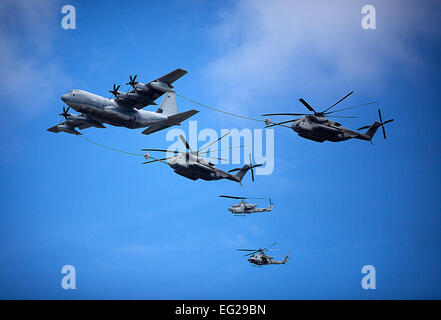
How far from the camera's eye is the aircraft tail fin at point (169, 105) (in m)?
49.7

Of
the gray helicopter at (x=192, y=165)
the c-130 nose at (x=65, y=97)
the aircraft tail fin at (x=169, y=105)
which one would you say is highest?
the aircraft tail fin at (x=169, y=105)

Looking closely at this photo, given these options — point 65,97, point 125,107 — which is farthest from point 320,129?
point 65,97

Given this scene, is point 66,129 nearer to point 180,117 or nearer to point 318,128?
point 180,117

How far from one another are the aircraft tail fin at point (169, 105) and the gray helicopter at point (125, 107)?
3.44 feet

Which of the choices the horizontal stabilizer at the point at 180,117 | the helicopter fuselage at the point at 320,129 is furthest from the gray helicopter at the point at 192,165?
the helicopter fuselage at the point at 320,129

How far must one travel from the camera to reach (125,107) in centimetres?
4538

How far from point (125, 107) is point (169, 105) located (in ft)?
20.6

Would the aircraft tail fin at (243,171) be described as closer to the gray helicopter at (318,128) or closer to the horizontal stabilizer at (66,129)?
the gray helicopter at (318,128)

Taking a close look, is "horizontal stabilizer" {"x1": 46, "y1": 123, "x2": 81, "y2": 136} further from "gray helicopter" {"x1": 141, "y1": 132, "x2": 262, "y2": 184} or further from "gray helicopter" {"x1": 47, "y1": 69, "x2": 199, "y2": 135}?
"gray helicopter" {"x1": 141, "y1": 132, "x2": 262, "y2": 184}

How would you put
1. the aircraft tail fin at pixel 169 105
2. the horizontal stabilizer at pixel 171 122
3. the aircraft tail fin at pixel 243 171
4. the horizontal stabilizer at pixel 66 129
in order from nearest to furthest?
the horizontal stabilizer at pixel 171 122 < the horizontal stabilizer at pixel 66 129 < the aircraft tail fin at pixel 169 105 < the aircraft tail fin at pixel 243 171

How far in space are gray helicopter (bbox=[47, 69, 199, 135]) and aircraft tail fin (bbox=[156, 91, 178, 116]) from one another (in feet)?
3.44
